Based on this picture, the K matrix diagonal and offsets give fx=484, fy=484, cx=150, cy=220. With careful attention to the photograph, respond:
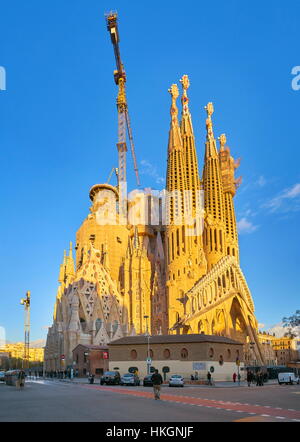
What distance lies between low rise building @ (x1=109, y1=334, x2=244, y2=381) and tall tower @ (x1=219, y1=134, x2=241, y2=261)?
53.4 metres

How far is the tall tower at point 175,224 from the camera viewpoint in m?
90.8

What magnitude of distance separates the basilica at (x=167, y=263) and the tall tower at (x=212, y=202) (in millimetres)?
222

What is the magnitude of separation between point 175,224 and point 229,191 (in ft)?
72.4

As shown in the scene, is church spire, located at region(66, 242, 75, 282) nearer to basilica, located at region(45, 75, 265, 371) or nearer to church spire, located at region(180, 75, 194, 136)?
basilica, located at region(45, 75, 265, 371)

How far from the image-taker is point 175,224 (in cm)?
9569

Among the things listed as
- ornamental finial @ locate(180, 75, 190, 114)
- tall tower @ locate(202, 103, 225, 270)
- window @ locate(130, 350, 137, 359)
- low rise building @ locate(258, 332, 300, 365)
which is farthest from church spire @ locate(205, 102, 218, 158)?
window @ locate(130, 350, 137, 359)

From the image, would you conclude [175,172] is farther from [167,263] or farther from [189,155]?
[167,263]

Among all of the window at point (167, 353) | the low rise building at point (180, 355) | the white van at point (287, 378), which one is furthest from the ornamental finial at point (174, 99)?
the white van at point (287, 378)

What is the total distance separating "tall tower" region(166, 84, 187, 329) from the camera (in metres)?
90.8

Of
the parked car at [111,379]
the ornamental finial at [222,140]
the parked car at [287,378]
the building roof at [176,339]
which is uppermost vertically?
the ornamental finial at [222,140]

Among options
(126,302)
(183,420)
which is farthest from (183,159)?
(183,420)

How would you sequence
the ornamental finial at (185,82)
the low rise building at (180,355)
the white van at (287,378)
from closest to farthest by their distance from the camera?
the white van at (287,378) → the low rise building at (180,355) → the ornamental finial at (185,82)

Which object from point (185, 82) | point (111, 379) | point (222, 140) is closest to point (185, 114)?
point (185, 82)

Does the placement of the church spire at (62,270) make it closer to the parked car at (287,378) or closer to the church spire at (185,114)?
the church spire at (185,114)
